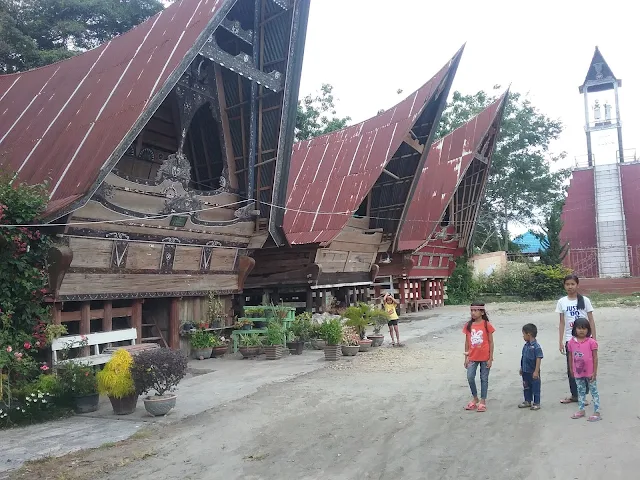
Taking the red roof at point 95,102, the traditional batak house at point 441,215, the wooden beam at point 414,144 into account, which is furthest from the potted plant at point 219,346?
the wooden beam at point 414,144

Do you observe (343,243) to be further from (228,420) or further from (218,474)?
(218,474)

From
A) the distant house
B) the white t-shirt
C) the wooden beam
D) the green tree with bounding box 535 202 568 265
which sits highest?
the wooden beam

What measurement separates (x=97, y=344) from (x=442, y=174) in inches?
701

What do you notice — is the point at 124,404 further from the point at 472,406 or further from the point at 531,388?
the point at 531,388

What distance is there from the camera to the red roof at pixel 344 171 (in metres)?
16.4

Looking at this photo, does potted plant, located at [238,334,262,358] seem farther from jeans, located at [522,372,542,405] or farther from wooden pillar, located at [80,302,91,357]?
jeans, located at [522,372,542,405]

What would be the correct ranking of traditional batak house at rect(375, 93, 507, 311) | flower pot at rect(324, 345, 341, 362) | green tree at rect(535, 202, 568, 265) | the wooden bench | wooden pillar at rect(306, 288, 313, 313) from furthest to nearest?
green tree at rect(535, 202, 568, 265), traditional batak house at rect(375, 93, 507, 311), wooden pillar at rect(306, 288, 313, 313), flower pot at rect(324, 345, 341, 362), the wooden bench

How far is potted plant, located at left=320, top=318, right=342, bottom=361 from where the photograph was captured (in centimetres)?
1104

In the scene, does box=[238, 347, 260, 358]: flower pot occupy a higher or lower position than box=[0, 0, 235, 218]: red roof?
lower

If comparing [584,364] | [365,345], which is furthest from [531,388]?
[365,345]

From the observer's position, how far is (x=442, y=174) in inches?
938

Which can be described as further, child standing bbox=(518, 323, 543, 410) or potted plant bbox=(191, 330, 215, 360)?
potted plant bbox=(191, 330, 215, 360)

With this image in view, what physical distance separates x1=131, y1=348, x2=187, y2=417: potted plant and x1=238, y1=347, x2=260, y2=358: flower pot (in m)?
4.86

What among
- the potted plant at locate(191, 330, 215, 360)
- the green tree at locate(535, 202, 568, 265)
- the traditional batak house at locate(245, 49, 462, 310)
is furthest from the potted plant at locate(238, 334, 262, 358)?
the green tree at locate(535, 202, 568, 265)
